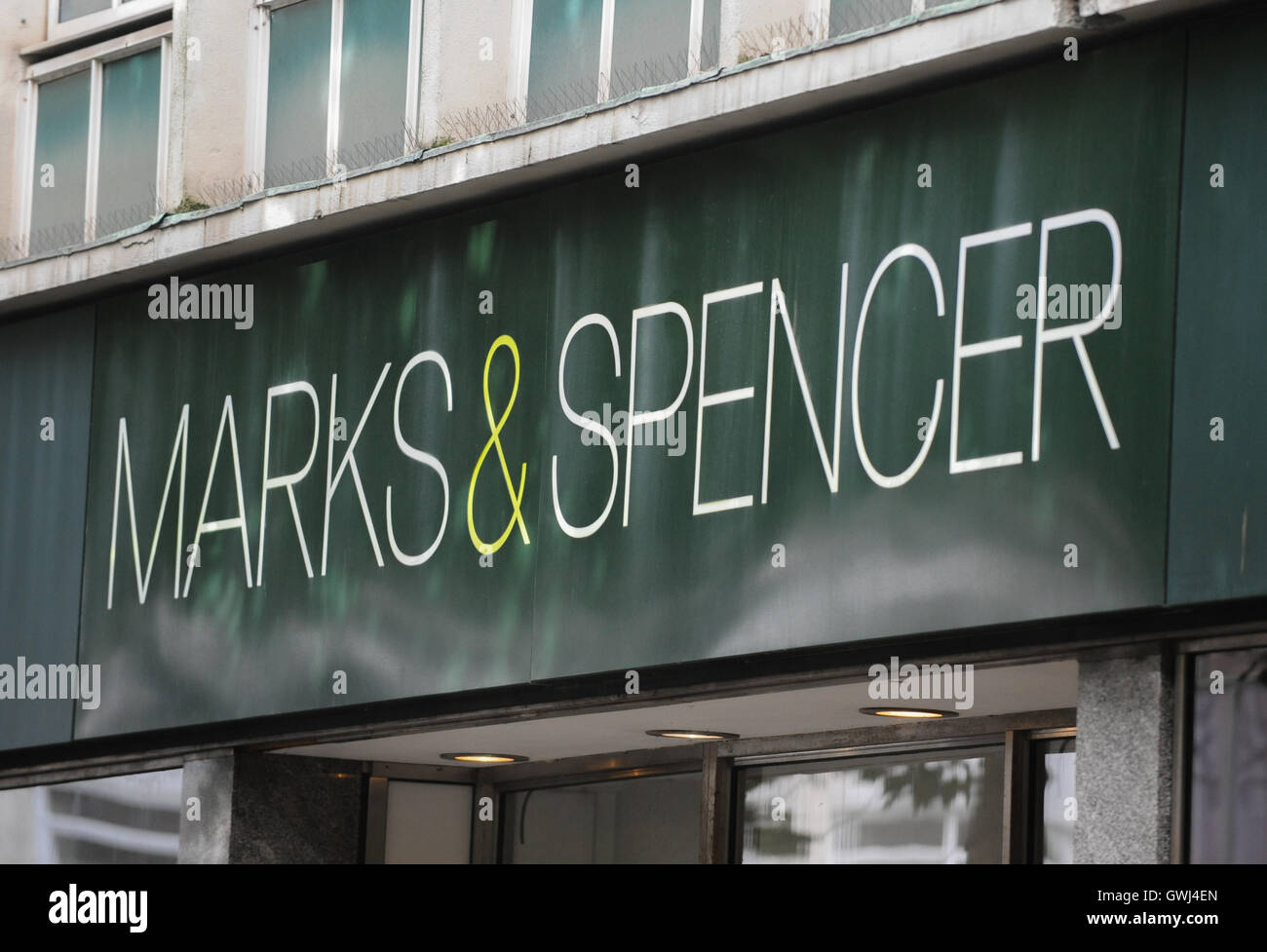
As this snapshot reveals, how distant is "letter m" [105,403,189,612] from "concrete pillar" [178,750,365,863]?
1.13 meters

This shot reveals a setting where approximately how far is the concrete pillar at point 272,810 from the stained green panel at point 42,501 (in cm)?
108

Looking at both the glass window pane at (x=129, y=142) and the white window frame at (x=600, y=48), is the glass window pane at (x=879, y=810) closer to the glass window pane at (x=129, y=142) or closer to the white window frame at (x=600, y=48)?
the white window frame at (x=600, y=48)

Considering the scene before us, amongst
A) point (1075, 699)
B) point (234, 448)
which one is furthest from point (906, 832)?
point (234, 448)

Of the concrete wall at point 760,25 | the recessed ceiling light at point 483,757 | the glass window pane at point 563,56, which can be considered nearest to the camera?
the concrete wall at point 760,25

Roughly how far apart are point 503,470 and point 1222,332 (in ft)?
14.0

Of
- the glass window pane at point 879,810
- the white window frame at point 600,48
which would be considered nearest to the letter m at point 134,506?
the white window frame at point 600,48

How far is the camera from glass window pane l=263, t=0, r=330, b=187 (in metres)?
14.4

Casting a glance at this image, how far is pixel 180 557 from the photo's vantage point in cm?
1420

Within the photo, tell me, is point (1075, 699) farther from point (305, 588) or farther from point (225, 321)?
point (225, 321)

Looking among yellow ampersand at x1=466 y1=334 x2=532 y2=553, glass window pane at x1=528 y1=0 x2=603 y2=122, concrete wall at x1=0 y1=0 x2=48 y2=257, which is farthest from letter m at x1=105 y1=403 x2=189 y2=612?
glass window pane at x1=528 y1=0 x2=603 y2=122

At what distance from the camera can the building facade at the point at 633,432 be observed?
9.60 metres

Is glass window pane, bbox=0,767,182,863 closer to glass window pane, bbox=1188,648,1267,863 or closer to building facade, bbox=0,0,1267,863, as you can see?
building facade, bbox=0,0,1267,863
